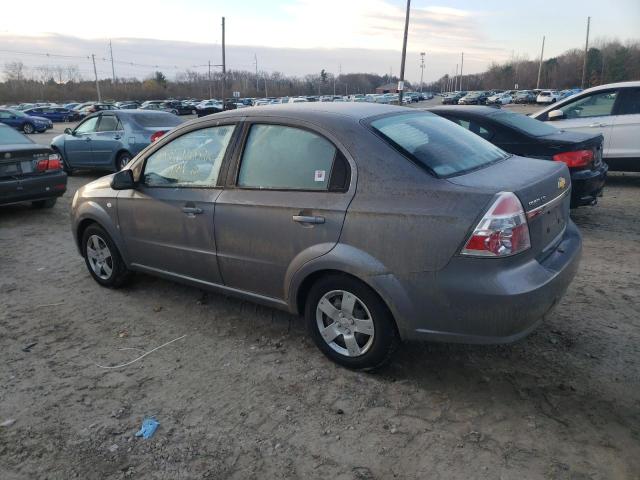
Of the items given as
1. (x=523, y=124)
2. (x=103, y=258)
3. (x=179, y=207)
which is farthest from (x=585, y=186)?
(x=103, y=258)

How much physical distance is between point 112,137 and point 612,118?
1009cm

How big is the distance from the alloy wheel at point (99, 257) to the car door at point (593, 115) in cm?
805

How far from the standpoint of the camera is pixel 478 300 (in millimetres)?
2754

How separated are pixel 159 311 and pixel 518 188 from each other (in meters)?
3.15

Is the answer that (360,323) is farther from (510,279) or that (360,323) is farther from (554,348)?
(554,348)

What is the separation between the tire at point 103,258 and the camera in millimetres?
4828

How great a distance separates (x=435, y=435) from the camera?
275 centimetres

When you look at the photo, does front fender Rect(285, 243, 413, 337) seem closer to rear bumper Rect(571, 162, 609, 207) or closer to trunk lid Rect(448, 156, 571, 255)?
A: trunk lid Rect(448, 156, 571, 255)

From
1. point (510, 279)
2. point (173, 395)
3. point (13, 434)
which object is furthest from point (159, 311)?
point (510, 279)

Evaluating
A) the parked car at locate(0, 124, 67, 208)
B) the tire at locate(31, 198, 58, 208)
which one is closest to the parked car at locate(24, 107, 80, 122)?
the tire at locate(31, 198, 58, 208)

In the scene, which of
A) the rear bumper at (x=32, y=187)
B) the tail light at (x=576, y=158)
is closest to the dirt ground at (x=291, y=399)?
the tail light at (x=576, y=158)

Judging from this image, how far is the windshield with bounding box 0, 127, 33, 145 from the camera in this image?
812 cm

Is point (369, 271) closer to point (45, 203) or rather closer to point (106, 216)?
point (106, 216)

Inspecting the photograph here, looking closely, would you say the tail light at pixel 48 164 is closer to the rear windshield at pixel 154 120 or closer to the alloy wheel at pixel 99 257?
the rear windshield at pixel 154 120
